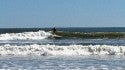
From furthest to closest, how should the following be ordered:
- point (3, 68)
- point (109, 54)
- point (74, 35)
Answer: point (74, 35), point (109, 54), point (3, 68)

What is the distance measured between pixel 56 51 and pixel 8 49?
3.71m

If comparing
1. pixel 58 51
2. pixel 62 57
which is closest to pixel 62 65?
pixel 62 57

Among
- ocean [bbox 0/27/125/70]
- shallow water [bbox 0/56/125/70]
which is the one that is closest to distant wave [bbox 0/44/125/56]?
ocean [bbox 0/27/125/70]

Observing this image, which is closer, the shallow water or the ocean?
the shallow water

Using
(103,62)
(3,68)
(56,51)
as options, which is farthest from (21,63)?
(56,51)

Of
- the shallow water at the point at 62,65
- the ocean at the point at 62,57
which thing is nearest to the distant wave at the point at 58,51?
the ocean at the point at 62,57

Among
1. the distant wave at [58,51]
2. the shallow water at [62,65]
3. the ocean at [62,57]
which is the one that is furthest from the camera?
the distant wave at [58,51]

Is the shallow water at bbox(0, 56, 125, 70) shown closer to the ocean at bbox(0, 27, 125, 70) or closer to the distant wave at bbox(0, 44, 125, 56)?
the ocean at bbox(0, 27, 125, 70)

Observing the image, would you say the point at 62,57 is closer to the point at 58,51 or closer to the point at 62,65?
the point at 58,51

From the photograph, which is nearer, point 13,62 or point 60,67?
point 60,67

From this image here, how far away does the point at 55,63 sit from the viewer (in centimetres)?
2467

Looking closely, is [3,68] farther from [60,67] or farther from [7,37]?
[7,37]

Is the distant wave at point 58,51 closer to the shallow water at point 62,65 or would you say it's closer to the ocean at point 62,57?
the ocean at point 62,57

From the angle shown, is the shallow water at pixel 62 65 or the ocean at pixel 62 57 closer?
the shallow water at pixel 62 65
